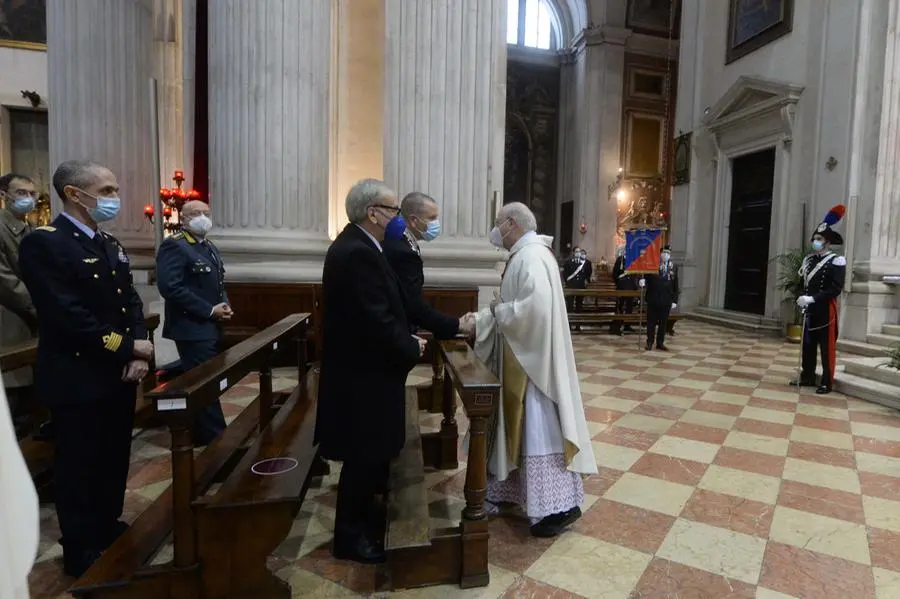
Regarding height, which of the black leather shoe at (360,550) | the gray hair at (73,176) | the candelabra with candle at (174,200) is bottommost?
the black leather shoe at (360,550)

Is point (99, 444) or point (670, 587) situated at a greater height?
point (99, 444)

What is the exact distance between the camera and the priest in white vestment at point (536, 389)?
267 cm

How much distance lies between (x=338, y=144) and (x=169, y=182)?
14.6 ft

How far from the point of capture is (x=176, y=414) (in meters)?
1.94

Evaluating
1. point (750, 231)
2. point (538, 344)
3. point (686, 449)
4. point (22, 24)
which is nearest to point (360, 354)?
point (538, 344)

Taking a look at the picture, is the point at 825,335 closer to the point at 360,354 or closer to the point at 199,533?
the point at 360,354

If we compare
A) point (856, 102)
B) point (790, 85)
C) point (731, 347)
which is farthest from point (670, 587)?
point (790, 85)

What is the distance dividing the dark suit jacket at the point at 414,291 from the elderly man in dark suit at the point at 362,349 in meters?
0.47

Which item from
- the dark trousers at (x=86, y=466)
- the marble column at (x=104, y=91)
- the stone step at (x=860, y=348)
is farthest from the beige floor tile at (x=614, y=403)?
the marble column at (x=104, y=91)

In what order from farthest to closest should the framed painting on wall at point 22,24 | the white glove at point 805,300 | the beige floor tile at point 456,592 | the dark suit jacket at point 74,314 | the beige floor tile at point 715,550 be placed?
the framed painting on wall at point 22,24
the white glove at point 805,300
the beige floor tile at point 715,550
the beige floor tile at point 456,592
the dark suit jacket at point 74,314

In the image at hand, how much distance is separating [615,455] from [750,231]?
10.4m

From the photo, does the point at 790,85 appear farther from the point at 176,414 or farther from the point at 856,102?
the point at 176,414

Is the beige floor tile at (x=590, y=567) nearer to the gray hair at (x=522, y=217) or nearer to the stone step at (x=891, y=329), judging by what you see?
the gray hair at (x=522, y=217)

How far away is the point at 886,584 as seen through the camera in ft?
8.07
